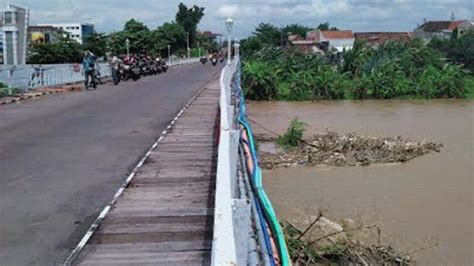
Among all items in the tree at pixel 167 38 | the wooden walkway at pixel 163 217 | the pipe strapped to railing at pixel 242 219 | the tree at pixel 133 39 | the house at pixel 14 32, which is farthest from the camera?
the tree at pixel 167 38

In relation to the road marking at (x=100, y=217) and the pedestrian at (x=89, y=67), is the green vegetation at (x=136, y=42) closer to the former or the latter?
the pedestrian at (x=89, y=67)

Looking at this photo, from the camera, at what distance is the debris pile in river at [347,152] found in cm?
1473

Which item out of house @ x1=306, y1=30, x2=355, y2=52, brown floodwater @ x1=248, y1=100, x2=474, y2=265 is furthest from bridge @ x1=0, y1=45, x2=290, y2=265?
house @ x1=306, y1=30, x2=355, y2=52

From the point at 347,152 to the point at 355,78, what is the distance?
2340cm

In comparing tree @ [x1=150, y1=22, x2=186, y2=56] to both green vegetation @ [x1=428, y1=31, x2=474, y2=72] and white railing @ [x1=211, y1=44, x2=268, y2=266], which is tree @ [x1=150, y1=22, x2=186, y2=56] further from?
white railing @ [x1=211, y1=44, x2=268, y2=266]

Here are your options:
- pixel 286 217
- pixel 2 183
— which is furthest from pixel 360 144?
pixel 2 183

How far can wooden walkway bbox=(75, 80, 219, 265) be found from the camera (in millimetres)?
5355

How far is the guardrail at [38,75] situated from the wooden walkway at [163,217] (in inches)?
603

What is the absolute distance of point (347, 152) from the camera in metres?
15.6

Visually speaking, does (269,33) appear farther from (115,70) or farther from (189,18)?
(115,70)

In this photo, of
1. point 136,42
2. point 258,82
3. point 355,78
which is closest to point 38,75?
point 258,82

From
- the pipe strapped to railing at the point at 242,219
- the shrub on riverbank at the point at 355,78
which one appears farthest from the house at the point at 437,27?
the pipe strapped to railing at the point at 242,219

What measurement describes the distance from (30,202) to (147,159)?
270 centimetres

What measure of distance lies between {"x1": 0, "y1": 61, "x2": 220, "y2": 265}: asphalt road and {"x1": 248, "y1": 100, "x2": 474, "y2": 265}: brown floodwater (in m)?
2.87
